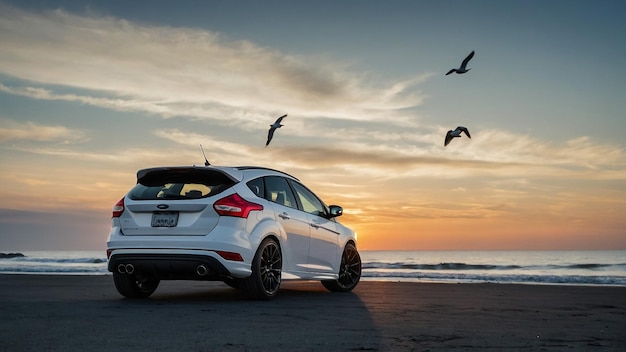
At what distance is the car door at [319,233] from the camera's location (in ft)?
34.1

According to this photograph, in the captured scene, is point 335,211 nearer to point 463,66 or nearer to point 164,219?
point 164,219

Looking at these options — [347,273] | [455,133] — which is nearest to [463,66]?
[455,133]

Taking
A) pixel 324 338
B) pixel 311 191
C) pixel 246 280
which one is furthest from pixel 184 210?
pixel 324 338

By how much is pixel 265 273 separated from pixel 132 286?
72.8 inches

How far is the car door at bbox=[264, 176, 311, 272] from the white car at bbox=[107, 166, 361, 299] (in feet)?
0.05

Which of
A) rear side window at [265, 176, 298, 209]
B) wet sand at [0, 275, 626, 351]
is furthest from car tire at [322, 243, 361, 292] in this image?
rear side window at [265, 176, 298, 209]

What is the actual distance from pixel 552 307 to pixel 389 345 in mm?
4179

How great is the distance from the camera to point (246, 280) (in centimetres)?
873

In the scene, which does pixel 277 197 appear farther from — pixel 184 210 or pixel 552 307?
pixel 552 307

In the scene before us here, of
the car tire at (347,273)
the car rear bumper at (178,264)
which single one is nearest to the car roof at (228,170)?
the car rear bumper at (178,264)

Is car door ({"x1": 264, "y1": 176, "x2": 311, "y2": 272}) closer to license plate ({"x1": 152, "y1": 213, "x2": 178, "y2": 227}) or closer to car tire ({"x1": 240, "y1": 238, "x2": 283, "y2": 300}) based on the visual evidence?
car tire ({"x1": 240, "y1": 238, "x2": 283, "y2": 300})

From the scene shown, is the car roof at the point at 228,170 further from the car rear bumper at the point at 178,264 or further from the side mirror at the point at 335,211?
the side mirror at the point at 335,211

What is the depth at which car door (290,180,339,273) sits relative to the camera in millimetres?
10391

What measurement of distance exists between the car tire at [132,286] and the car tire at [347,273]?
3.00 meters
